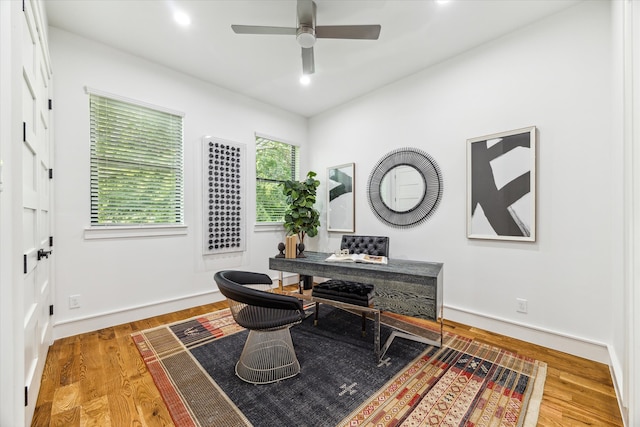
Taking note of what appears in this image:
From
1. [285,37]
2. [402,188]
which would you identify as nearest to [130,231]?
[285,37]

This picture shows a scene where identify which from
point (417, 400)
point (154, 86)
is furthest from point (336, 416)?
point (154, 86)

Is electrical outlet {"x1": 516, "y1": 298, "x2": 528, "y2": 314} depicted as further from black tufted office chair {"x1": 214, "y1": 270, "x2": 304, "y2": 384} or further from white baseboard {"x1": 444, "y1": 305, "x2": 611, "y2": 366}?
black tufted office chair {"x1": 214, "y1": 270, "x2": 304, "y2": 384}

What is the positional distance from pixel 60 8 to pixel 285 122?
282 cm

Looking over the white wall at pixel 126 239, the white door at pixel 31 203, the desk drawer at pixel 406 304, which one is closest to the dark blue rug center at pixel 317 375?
→ the desk drawer at pixel 406 304

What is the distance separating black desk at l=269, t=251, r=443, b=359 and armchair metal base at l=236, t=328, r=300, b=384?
62cm

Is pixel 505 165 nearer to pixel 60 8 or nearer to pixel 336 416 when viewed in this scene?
pixel 336 416

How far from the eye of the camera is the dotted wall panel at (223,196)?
3.66 meters

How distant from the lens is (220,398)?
Answer: 70.0 inches

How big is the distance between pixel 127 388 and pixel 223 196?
2412mm

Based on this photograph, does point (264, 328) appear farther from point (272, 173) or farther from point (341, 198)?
point (272, 173)

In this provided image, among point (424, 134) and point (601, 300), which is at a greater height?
point (424, 134)

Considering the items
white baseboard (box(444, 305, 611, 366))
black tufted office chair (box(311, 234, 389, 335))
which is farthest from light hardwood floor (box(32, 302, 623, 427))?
black tufted office chair (box(311, 234, 389, 335))

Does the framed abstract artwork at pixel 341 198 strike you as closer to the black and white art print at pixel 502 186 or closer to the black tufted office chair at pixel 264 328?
the black and white art print at pixel 502 186

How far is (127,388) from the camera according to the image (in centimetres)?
189
